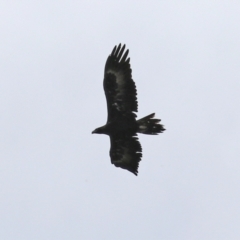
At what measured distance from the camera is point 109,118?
38.6m

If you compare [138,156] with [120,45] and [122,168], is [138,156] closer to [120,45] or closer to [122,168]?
[122,168]

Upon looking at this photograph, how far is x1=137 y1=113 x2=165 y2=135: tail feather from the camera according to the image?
3834 cm

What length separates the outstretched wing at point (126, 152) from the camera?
38938 millimetres

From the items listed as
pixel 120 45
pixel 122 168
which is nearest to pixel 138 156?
pixel 122 168

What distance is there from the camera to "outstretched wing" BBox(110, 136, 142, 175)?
38.9m

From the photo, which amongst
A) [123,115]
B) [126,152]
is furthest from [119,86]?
[126,152]

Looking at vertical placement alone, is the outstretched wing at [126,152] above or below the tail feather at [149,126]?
below

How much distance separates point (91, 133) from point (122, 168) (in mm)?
1595

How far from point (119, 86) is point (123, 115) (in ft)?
3.14

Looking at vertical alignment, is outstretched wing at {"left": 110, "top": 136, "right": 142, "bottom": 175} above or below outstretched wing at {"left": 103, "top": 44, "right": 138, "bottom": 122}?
below

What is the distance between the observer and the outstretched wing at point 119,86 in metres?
38.0

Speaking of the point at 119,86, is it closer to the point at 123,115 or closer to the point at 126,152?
the point at 123,115

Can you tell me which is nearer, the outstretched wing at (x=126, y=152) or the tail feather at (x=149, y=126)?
the tail feather at (x=149, y=126)

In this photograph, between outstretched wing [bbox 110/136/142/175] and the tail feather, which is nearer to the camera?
the tail feather
